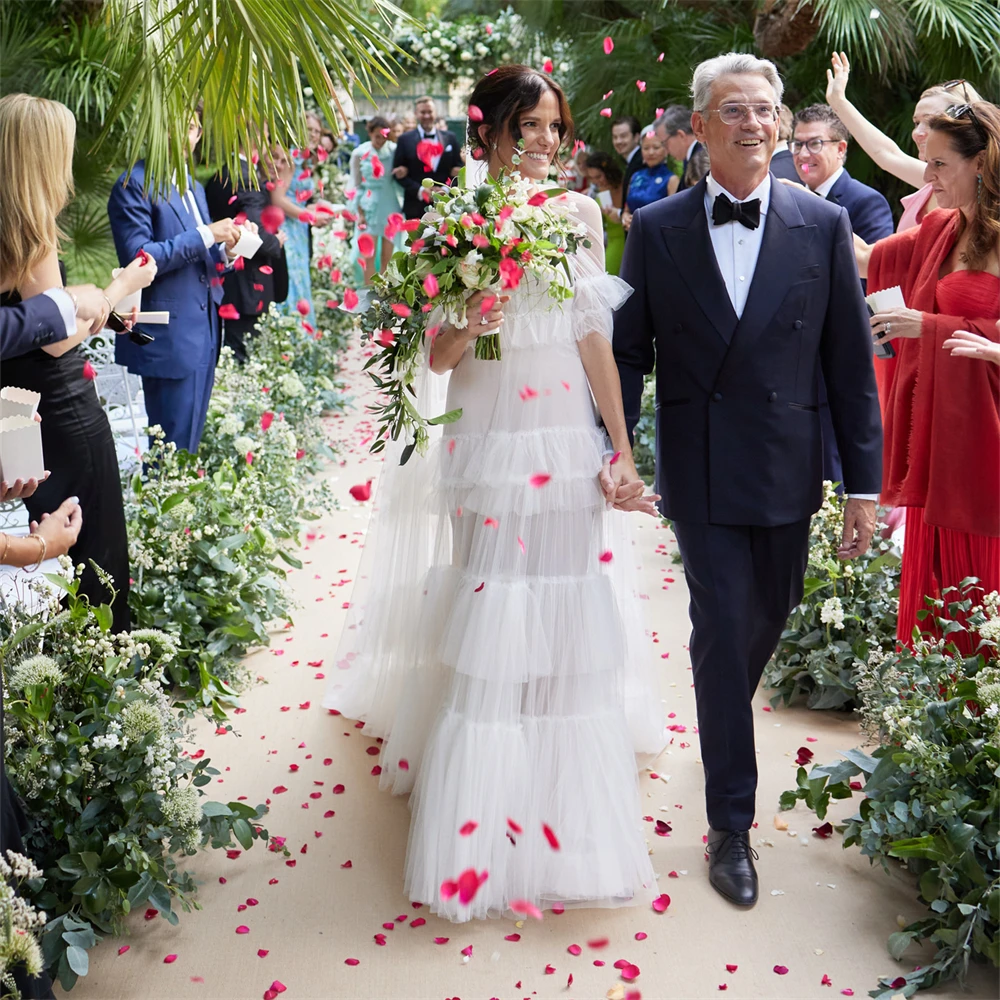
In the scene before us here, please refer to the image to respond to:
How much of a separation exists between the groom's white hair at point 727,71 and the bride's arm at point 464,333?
710 millimetres

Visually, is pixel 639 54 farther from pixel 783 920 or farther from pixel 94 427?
pixel 783 920

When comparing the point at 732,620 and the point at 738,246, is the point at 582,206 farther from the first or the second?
the point at 732,620

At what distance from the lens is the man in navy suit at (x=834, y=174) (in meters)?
5.05

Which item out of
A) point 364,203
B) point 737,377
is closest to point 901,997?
point 737,377

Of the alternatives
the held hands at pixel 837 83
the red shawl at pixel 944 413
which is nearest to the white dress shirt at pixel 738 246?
the red shawl at pixel 944 413

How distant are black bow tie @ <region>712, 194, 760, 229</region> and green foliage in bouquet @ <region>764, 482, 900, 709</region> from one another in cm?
134

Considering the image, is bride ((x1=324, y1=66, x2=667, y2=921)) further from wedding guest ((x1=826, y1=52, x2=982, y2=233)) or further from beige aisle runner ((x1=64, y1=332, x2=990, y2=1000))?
wedding guest ((x1=826, y1=52, x2=982, y2=233))

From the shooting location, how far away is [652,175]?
7.77m

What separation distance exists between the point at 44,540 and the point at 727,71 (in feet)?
6.46

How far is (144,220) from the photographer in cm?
504

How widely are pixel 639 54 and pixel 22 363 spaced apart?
325 inches

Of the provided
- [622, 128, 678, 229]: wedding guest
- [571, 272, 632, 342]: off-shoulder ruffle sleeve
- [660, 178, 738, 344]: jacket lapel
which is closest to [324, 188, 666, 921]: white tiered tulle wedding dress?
[571, 272, 632, 342]: off-shoulder ruffle sleeve

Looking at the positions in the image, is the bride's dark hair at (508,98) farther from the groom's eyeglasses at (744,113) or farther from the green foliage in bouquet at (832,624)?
the green foliage in bouquet at (832,624)

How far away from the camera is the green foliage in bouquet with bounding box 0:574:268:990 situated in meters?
2.74
